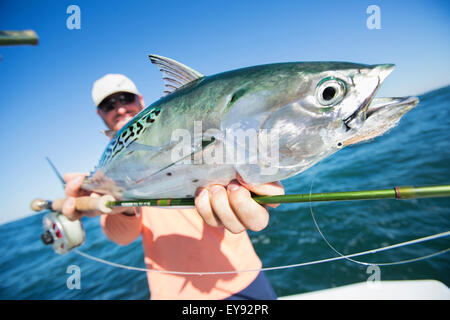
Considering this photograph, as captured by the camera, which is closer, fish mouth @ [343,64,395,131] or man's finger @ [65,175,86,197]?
fish mouth @ [343,64,395,131]

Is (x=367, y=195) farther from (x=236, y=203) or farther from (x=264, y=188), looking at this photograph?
(x=236, y=203)

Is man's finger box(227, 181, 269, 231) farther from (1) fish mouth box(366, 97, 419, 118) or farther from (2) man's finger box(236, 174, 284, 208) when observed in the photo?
(1) fish mouth box(366, 97, 419, 118)

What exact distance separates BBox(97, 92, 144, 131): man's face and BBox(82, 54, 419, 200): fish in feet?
5.85

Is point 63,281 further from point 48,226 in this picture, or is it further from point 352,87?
point 352,87

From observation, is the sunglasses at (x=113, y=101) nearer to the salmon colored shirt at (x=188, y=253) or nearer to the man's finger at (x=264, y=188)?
the salmon colored shirt at (x=188, y=253)

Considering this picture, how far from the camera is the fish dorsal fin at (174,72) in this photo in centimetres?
158

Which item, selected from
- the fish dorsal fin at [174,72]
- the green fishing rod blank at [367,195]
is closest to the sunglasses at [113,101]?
the fish dorsal fin at [174,72]

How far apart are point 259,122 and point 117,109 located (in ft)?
8.85

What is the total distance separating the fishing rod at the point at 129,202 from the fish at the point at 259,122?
143 mm

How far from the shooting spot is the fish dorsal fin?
5.20 ft

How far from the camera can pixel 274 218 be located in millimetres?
6340

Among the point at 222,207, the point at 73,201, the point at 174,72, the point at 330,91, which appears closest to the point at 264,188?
the point at 222,207

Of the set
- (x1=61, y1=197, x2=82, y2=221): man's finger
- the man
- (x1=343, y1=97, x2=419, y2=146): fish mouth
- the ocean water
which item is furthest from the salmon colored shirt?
(x1=343, y1=97, x2=419, y2=146): fish mouth
